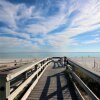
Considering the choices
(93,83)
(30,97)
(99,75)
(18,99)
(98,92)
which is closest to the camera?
(99,75)

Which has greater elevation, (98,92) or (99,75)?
(99,75)

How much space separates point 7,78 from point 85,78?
7363 mm

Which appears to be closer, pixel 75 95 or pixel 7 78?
pixel 7 78

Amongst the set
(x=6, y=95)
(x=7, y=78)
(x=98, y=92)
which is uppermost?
(x=7, y=78)

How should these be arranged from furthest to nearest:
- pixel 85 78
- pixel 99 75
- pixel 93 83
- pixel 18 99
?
pixel 85 78, pixel 93 83, pixel 18 99, pixel 99 75

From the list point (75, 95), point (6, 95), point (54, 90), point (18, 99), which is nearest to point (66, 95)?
point (75, 95)

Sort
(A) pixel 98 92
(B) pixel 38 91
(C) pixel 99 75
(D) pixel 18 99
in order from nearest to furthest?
(C) pixel 99 75
(D) pixel 18 99
(B) pixel 38 91
(A) pixel 98 92

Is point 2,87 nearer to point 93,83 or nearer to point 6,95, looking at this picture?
point 6,95

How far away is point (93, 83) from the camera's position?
9656 millimetres

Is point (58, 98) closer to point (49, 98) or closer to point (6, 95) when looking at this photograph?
point (49, 98)

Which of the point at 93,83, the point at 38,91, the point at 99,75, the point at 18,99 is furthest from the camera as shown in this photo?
the point at 93,83

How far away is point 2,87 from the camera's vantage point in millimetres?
3926

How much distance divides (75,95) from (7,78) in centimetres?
337

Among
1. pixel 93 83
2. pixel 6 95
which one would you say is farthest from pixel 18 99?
pixel 93 83
